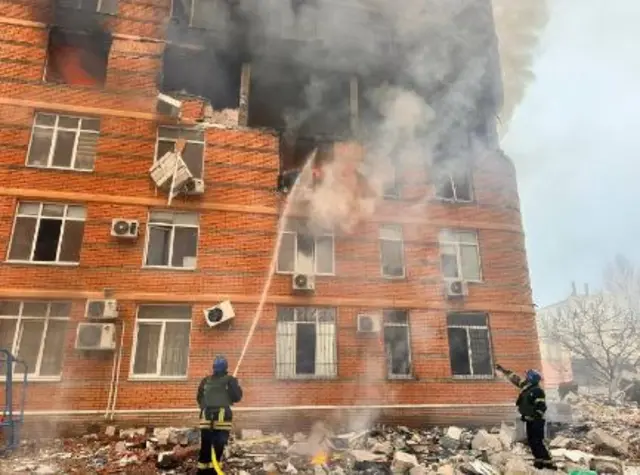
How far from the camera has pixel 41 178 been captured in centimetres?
1169

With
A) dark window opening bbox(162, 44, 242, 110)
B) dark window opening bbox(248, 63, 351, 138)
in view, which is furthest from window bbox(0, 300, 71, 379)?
dark window opening bbox(248, 63, 351, 138)

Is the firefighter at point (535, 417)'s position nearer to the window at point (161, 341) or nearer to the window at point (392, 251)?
the window at point (392, 251)

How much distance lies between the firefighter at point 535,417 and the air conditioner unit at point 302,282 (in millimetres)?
5663

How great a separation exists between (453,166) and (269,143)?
5.99 meters

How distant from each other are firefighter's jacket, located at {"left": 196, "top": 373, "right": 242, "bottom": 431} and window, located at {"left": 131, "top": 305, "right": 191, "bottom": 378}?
466 cm

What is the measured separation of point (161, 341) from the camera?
11.3 metres

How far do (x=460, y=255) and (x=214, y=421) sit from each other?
9590 mm

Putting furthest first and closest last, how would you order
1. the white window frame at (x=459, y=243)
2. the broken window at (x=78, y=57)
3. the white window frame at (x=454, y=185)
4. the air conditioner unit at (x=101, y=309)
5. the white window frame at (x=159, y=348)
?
the white window frame at (x=454, y=185)
the white window frame at (x=459, y=243)
the broken window at (x=78, y=57)
the white window frame at (x=159, y=348)
the air conditioner unit at (x=101, y=309)

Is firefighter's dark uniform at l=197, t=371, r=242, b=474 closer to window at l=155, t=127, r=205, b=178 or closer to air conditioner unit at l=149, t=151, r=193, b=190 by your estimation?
air conditioner unit at l=149, t=151, r=193, b=190

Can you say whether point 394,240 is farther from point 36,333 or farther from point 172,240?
point 36,333

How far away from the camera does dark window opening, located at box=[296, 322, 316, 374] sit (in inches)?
472

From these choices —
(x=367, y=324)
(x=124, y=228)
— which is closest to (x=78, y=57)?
(x=124, y=228)

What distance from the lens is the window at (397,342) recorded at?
1259cm

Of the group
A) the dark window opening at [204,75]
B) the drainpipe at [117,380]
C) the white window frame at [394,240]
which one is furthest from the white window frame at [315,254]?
the dark window opening at [204,75]
